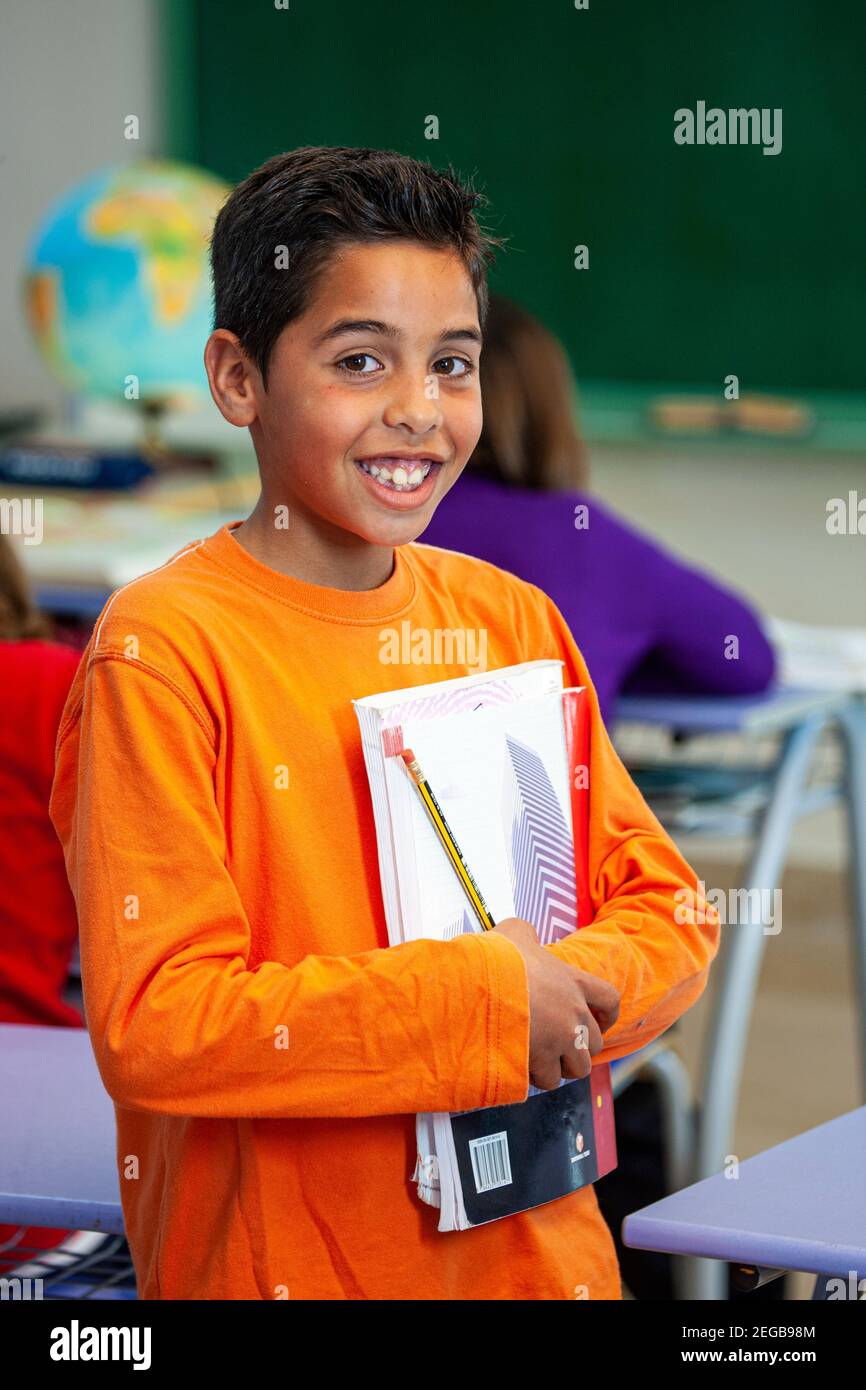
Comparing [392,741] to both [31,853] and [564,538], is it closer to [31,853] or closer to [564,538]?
[31,853]

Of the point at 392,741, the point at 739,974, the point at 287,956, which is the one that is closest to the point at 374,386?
the point at 392,741

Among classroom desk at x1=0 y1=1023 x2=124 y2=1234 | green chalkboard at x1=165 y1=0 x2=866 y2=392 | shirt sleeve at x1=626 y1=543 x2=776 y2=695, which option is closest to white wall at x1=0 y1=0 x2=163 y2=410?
green chalkboard at x1=165 y1=0 x2=866 y2=392

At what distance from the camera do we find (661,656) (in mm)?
2604

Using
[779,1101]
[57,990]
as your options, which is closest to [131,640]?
[57,990]

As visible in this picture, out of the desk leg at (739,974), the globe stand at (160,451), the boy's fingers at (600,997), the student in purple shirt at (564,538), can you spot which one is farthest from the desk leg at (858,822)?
the boy's fingers at (600,997)

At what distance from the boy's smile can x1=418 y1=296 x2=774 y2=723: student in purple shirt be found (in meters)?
1.32

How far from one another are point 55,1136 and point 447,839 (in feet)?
1.43

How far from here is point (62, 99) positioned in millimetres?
4910

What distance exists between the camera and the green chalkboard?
4203 mm

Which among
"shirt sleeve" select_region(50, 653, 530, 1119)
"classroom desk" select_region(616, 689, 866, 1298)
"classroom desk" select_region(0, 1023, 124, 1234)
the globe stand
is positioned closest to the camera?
"shirt sleeve" select_region(50, 653, 530, 1119)

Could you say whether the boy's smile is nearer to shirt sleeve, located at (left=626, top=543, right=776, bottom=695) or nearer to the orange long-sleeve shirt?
the orange long-sleeve shirt

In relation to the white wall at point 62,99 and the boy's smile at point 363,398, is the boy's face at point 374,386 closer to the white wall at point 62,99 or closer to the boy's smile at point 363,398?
the boy's smile at point 363,398

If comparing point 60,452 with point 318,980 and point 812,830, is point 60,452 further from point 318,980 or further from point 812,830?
point 318,980
